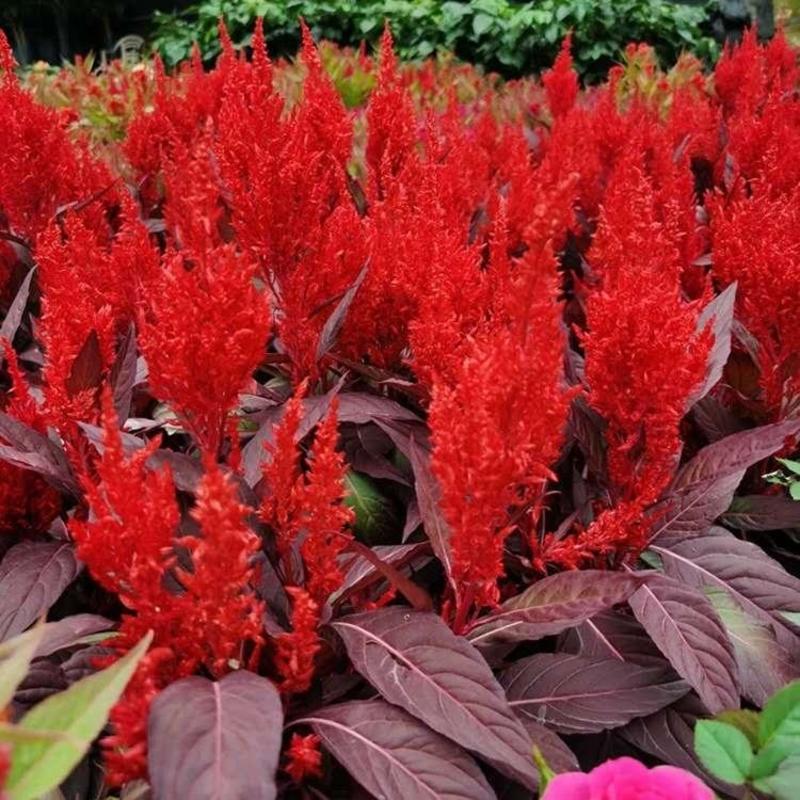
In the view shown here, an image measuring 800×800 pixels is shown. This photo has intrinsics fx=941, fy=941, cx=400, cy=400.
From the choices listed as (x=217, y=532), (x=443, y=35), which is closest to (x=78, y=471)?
(x=217, y=532)

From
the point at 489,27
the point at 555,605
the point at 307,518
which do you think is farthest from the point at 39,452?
the point at 489,27

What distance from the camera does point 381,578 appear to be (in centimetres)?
153

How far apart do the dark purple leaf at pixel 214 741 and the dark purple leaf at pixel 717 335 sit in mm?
1011

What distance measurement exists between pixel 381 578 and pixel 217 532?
56 cm

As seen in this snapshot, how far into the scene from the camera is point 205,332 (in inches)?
49.5

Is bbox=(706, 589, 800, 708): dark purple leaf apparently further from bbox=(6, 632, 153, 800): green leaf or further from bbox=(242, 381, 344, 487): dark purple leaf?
bbox=(6, 632, 153, 800): green leaf

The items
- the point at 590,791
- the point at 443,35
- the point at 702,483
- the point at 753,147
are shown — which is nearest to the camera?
the point at 590,791

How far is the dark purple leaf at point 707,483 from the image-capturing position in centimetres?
171

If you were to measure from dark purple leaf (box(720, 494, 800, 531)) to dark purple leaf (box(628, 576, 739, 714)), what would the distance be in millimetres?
444

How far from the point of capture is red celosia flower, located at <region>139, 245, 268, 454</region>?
4.09 feet

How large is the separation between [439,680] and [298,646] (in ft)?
0.70

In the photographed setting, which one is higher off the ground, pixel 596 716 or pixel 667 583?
→ pixel 667 583

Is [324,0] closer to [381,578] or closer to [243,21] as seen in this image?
[243,21]

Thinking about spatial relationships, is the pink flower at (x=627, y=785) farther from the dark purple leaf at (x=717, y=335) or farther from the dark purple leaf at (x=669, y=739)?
the dark purple leaf at (x=717, y=335)
